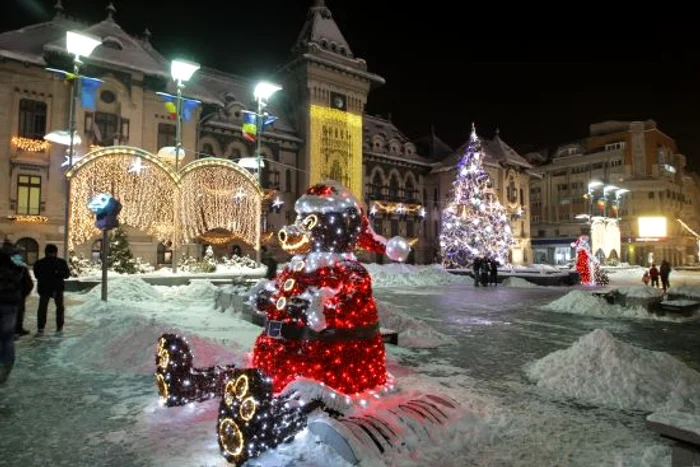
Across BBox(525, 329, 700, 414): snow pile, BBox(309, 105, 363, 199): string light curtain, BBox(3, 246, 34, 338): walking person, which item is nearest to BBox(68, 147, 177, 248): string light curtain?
BBox(3, 246, 34, 338): walking person

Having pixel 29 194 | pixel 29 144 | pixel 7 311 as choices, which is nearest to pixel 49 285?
pixel 7 311

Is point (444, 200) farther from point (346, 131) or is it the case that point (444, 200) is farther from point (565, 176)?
A: point (565, 176)

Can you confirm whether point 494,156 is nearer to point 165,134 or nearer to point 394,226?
point 394,226

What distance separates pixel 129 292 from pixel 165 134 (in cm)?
1895

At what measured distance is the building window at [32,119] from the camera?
2642cm

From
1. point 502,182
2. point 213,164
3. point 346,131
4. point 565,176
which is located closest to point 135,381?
point 213,164

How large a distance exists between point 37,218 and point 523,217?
4578 cm

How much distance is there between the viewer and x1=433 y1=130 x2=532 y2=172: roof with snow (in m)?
49.8

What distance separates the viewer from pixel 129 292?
14.8 m

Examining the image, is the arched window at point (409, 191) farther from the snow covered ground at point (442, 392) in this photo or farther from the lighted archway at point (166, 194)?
the snow covered ground at point (442, 392)

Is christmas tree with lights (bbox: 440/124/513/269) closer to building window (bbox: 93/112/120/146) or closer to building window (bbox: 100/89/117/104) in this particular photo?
building window (bbox: 93/112/120/146)

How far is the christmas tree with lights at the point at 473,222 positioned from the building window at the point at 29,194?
79.5 feet

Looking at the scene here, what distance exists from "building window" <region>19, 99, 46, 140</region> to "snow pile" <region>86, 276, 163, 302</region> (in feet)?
51.6

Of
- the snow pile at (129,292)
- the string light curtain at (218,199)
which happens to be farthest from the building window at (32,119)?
the snow pile at (129,292)
